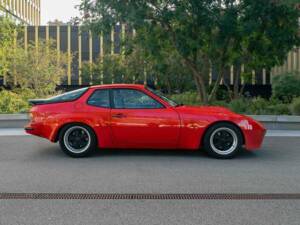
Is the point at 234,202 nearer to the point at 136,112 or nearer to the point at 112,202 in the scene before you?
the point at 112,202

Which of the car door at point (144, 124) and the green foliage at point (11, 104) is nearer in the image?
the car door at point (144, 124)

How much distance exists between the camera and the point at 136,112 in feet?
26.7

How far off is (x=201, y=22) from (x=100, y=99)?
628 centimetres

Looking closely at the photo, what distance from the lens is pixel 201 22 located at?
44.4 ft

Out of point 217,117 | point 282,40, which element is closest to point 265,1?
point 282,40

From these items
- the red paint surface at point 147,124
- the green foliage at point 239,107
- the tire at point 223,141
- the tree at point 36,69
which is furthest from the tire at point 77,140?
the tree at point 36,69

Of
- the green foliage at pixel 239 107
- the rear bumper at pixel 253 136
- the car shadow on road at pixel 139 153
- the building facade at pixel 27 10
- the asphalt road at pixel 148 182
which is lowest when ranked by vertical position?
the asphalt road at pixel 148 182

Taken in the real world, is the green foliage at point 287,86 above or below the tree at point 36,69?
below

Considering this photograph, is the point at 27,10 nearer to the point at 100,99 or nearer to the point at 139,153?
the point at 100,99

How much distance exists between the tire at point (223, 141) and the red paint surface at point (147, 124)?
10 centimetres

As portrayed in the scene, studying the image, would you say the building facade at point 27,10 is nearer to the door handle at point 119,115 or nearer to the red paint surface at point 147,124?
the red paint surface at point 147,124

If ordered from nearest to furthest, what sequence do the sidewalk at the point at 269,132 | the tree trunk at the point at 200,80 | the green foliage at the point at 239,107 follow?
the sidewalk at the point at 269,132
the green foliage at the point at 239,107
the tree trunk at the point at 200,80

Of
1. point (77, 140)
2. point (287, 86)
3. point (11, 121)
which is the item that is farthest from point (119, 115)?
point (287, 86)

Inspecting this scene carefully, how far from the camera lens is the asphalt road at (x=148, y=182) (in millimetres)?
4633
